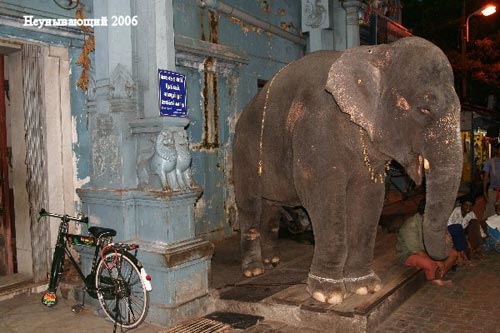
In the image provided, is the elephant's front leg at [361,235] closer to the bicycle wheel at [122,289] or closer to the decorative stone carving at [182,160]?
the decorative stone carving at [182,160]

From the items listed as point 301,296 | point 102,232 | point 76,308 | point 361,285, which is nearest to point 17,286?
point 76,308

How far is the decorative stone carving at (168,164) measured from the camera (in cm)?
516

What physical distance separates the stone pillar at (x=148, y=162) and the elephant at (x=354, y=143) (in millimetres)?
1186

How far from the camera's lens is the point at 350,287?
17.7 ft

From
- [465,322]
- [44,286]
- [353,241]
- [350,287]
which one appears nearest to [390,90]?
[353,241]

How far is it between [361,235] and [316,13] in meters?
5.62

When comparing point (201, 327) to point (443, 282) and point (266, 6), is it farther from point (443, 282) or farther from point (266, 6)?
point (266, 6)

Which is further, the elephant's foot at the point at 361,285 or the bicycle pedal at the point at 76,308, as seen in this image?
the bicycle pedal at the point at 76,308

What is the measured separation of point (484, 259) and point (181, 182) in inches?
208

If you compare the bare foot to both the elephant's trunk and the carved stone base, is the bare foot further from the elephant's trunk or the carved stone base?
the carved stone base

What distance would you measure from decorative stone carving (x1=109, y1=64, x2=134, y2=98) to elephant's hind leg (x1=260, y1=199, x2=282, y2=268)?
8.52ft

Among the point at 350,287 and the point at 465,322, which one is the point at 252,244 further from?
the point at 465,322

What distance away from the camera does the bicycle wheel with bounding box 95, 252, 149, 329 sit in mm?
4953

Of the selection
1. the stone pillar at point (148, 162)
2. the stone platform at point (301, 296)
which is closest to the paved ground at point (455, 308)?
the stone platform at point (301, 296)
